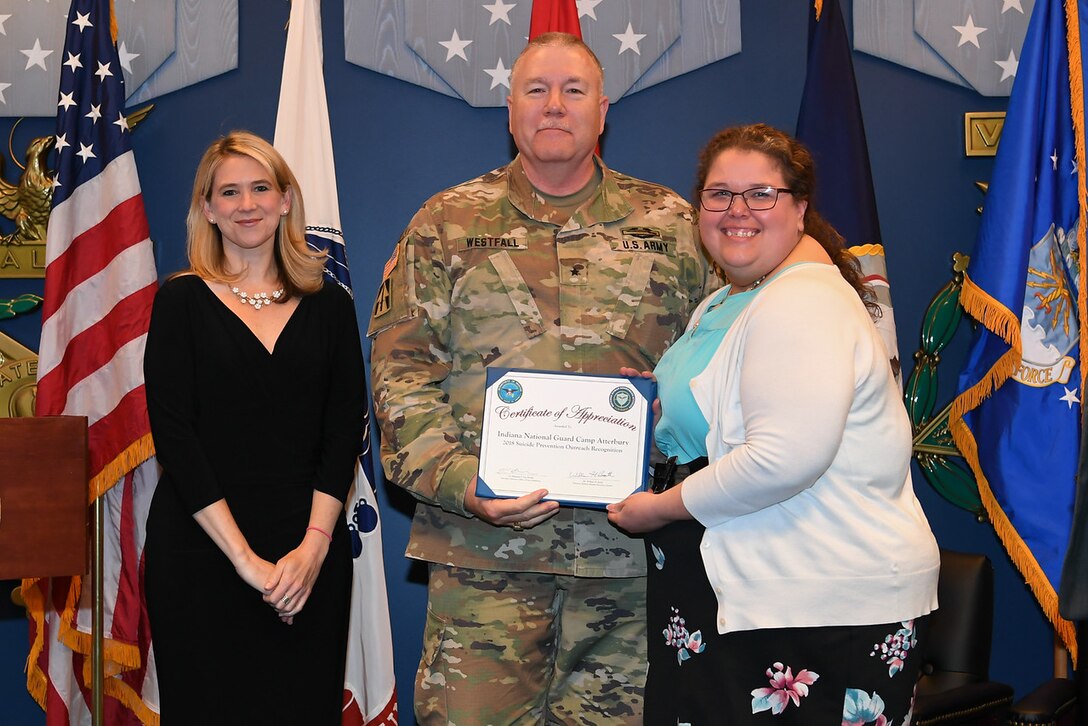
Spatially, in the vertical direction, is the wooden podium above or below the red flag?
below

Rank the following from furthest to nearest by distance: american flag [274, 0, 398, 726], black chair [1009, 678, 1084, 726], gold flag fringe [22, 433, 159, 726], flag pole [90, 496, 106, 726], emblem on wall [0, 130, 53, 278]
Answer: emblem on wall [0, 130, 53, 278]
american flag [274, 0, 398, 726]
gold flag fringe [22, 433, 159, 726]
flag pole [90, 496, 106, 726]
black chair [1009, 678, 1084, 726]

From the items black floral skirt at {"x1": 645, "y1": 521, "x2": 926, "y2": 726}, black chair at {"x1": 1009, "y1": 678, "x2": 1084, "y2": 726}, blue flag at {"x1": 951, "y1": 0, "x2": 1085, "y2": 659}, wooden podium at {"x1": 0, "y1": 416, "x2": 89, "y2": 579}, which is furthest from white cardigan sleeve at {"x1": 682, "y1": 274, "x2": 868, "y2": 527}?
blue flag at {"x1": 951, "y1": 0, "x2": 1085, "y2": 659}

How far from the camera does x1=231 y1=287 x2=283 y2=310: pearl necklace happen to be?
271 cm

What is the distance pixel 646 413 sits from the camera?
224 cm

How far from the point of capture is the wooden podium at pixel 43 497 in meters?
2.59

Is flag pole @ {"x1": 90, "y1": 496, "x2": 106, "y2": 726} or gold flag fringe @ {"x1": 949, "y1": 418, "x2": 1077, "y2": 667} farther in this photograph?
gold flag fringe @ {"x1": 949, "y1": 418, "x2": 1077, "y2": 667}

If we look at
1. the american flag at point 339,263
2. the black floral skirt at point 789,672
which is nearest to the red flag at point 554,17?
the american flag at point 339,263

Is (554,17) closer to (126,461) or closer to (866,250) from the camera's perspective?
(866,250)

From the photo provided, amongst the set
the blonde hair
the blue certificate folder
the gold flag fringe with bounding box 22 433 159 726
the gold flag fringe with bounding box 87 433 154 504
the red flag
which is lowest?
the gold flag fringe with bounding box 22 433 159 726

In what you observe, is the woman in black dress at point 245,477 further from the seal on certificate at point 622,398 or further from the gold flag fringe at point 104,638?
the gold flag fringe at point 104,638

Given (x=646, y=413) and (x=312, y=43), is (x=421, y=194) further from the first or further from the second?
(x=646, y=413)

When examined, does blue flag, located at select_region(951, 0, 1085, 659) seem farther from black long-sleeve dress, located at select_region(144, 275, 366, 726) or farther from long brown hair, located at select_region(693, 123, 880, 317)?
black long-sleeve dress, located at select_region(144, 275, 366, 726)

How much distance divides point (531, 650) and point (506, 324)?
0.76 meters

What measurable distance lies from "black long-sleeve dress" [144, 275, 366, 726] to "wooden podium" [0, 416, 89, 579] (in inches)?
8.4
